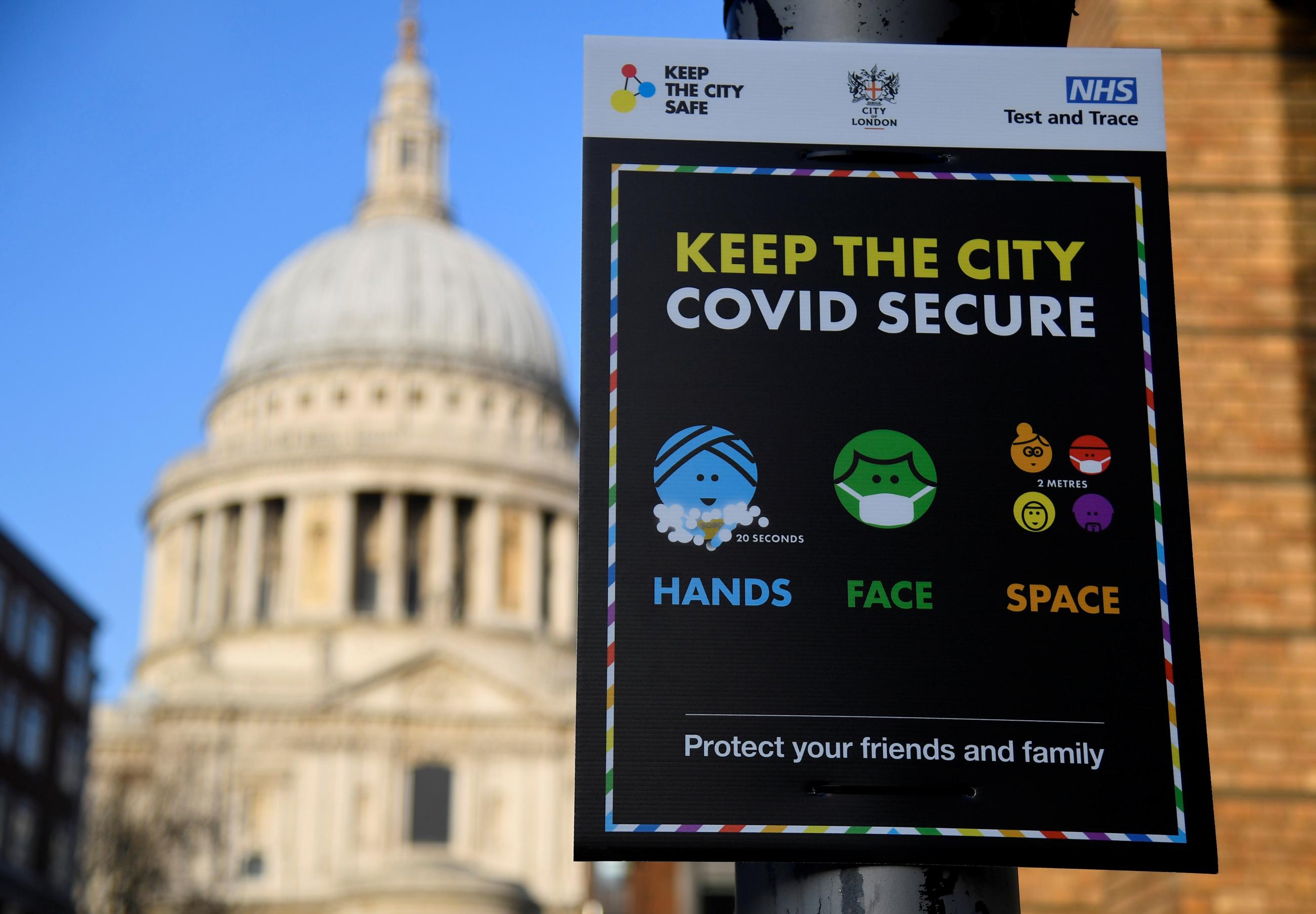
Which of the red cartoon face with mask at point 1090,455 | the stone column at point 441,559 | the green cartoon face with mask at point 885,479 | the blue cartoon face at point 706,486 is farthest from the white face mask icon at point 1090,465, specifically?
the stone column at point 441,559

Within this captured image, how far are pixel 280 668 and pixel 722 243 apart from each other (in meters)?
81.2

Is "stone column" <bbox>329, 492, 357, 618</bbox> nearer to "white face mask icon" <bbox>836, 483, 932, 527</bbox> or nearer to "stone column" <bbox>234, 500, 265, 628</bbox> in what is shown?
"stone column" <bbox>234, 500, 265, 628</bbox>

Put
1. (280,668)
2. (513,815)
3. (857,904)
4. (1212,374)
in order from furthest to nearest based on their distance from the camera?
(280,668) → (513,815) → (1212,374) → (857,904)

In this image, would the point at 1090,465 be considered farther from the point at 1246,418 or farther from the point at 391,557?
the point at 391,557

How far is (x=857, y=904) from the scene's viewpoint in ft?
14.6

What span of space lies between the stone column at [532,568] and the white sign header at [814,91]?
275 feet

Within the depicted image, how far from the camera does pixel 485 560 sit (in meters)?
88.9

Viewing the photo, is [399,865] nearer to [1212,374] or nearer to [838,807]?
[1212,374]

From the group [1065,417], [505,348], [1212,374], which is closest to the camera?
[1065,417]

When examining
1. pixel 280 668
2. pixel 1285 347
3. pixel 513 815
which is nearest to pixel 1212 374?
pixel 1285 347

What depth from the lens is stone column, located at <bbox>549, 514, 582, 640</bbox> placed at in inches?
3511

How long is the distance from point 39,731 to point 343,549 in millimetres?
24870

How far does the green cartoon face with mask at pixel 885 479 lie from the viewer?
4.77m

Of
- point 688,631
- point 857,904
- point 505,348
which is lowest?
point 857,904
